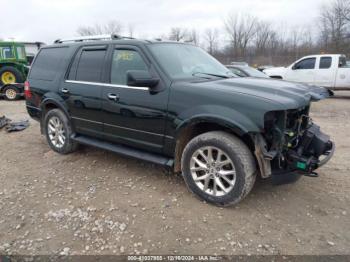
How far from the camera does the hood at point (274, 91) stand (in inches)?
115

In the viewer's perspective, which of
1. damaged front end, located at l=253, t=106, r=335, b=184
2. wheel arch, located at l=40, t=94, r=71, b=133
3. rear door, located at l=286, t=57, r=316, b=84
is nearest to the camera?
damaged front end, located at l=253, t=106, r=335, b=184

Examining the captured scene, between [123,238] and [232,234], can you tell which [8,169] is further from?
[232,234]

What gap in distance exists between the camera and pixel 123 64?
12.8 ft

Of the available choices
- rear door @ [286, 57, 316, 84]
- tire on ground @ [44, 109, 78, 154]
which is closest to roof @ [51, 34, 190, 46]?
tire on ground @ [44, 109, 78, 154]

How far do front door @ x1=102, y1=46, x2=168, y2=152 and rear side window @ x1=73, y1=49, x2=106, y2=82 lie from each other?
0.23 m

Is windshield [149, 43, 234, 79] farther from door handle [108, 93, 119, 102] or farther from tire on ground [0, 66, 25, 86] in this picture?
tire on ground [0, 66, 25, 86]

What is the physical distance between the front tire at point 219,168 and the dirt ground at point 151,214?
169mm

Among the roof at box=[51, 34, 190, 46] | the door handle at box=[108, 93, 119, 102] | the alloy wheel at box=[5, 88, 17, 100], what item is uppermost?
the roof at box=[51, 34, 190, 46]

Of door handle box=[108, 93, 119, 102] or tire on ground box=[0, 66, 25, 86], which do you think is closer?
door handle box=[108, 93, 119, 102]

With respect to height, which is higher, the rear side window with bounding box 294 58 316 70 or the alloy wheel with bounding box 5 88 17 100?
the rear side window with bounding box 294 58 316 70

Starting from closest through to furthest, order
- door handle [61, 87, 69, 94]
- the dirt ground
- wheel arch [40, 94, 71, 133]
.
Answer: the dirt ground → door handle [61, 87, 69, 94] → wheel arch [40, 94, 71, 133]

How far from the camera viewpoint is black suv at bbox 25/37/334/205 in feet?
9.76

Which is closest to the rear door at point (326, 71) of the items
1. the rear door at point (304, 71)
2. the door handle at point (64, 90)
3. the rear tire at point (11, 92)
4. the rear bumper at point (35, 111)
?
the rear door at point (304, 71)

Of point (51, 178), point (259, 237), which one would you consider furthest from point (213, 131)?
point (51, 178)
